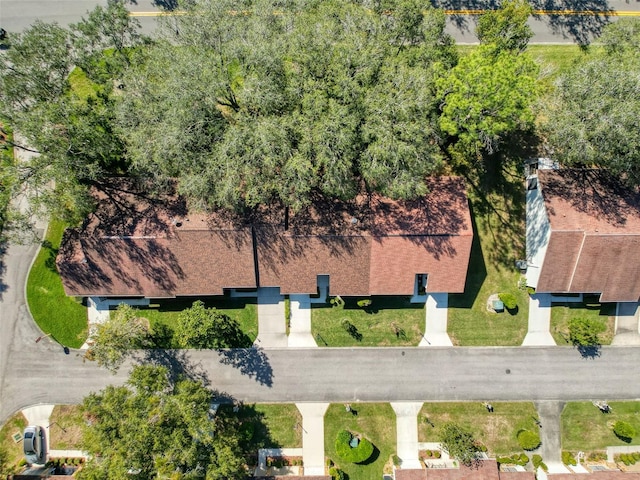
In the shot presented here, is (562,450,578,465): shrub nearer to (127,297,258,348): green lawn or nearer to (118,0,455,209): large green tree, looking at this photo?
(118,0,455,209): large green tree

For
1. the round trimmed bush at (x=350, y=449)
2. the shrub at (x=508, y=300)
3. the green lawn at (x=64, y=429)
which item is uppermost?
the shrub at (x=508, y=300)

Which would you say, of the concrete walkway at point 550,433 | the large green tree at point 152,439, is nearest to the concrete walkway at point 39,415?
the large green tree at point 152,439

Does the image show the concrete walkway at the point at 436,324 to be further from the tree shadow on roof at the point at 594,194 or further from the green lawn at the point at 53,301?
the green lawn at the point at 53,301

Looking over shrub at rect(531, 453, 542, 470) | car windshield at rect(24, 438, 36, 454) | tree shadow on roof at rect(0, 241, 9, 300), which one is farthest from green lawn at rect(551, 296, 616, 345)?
tree shadow on roof at rect(0, 241, 9, 300)

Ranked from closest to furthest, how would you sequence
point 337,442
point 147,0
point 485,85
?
point 485,85 < point 337,442 < point 147,0

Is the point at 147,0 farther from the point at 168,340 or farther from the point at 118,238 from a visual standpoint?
the point at 168,340

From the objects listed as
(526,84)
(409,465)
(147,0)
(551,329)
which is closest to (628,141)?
(526,84)

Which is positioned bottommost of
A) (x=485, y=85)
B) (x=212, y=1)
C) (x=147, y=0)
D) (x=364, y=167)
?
(x=364, y=167)
